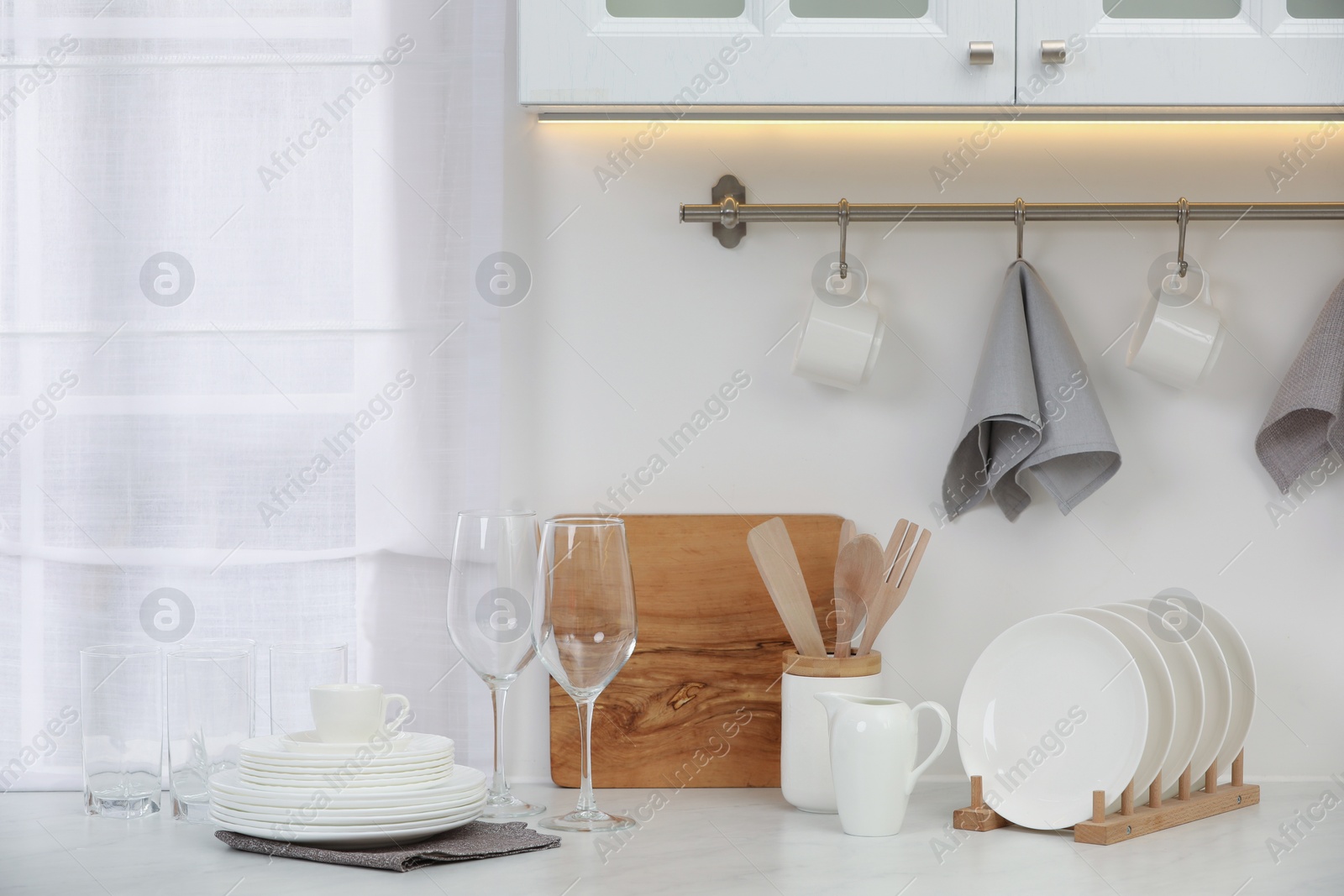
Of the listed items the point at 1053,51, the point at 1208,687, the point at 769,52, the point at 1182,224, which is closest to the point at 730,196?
the point at 769,52

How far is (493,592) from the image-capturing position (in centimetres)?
106

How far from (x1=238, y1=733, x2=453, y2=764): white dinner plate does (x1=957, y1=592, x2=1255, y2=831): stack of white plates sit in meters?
0.51

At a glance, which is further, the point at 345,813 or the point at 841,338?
the point at 841,338

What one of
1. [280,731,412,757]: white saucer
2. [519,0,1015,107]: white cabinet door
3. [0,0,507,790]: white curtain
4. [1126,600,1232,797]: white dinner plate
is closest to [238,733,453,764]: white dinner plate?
[280,731,412,757]: white saucer

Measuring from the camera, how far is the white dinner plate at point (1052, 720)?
1065 millimetres

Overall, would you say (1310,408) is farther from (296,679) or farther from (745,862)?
(296,679)

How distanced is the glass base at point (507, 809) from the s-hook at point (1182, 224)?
89 cm

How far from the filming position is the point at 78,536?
4.05ft

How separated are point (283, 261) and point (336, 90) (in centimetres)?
19

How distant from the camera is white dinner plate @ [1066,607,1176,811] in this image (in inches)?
42.0

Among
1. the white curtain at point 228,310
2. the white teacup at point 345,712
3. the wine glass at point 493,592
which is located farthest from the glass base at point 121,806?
the wine glass at point 493,592

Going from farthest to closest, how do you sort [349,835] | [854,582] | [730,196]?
[730,196] < [854,582] < [349,835]

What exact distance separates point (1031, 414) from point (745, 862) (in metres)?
0.54

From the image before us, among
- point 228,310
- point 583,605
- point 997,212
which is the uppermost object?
point 997,212
